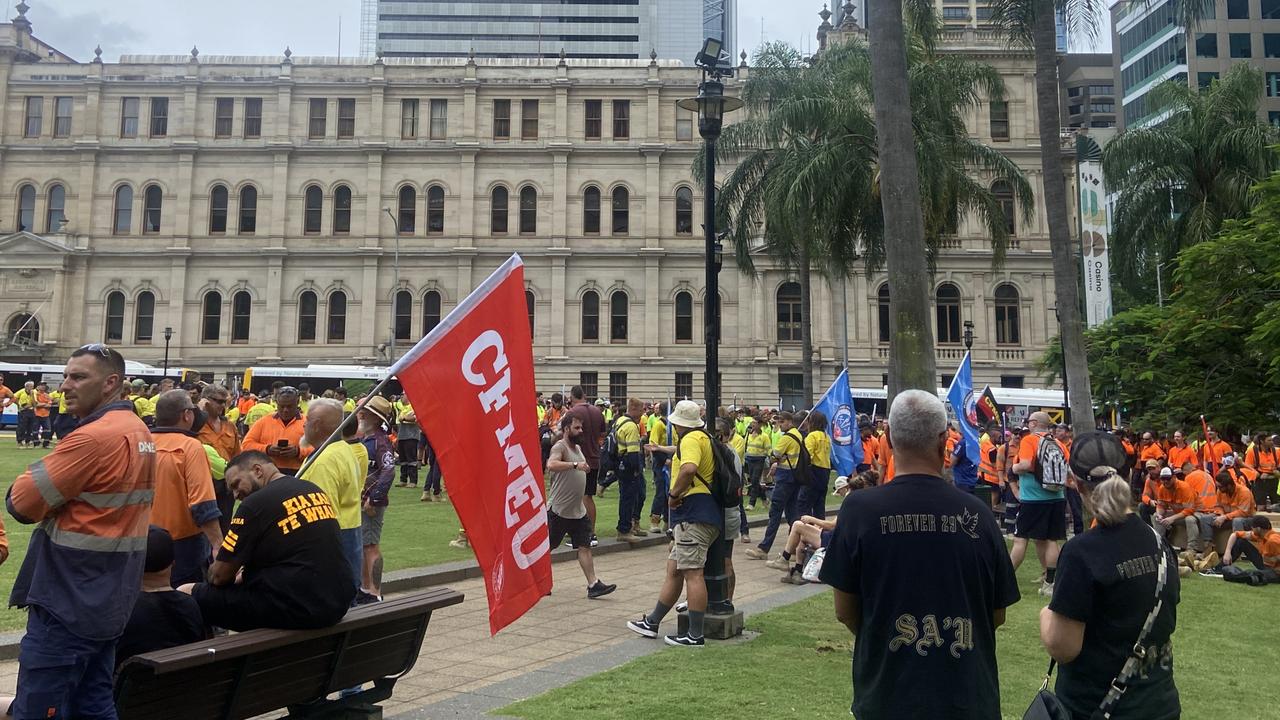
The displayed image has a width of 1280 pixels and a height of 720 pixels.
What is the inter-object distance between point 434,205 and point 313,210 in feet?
20.8

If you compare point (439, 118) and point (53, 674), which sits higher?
point (439, 118)

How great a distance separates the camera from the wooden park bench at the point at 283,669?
4.13 metres

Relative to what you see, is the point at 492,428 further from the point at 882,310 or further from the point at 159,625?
the point at 882,310

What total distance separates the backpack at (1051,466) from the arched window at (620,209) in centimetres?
3894

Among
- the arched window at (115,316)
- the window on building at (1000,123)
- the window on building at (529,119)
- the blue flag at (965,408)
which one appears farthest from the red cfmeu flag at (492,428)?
the arched window at (115,316)

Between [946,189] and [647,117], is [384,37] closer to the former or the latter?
[647,117]

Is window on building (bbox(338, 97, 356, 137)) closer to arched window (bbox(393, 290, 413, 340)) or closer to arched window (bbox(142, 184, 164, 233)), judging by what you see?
arched window (bbox(393, 290, 413, 340))

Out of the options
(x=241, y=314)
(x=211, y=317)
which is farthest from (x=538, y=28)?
(x=211, y=317)

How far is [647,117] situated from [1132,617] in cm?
4660

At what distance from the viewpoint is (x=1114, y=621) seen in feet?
11.4

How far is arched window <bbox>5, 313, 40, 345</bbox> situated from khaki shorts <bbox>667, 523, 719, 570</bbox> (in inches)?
1891

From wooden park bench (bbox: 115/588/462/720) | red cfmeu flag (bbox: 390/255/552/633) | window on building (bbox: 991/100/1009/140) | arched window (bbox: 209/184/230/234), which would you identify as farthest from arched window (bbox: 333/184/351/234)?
red cfmeu flag (bbox: 390/255/552/633)

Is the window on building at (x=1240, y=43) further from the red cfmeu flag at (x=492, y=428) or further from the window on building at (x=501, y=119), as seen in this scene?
the red cfmeu flag at (x=492, y=428)

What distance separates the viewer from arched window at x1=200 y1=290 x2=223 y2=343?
4691 cm
